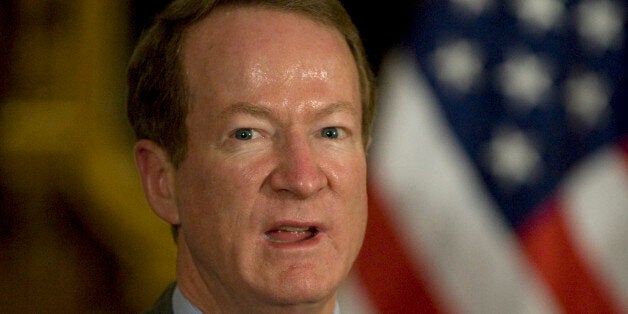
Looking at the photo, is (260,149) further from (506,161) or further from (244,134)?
(506,161)

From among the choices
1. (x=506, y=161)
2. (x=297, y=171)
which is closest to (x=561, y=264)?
(x=506, y=161)

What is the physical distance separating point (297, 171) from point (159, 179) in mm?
210

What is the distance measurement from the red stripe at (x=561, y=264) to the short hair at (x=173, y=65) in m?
0.83

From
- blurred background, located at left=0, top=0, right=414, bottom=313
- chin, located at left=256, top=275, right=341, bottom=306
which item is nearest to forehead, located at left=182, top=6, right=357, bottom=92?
chin, located at left=256, top=275, right=341, bottom=306

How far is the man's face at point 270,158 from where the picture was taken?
94 cm

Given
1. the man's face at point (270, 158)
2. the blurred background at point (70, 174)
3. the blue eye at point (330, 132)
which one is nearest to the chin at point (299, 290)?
the man's face at point (270, 158)

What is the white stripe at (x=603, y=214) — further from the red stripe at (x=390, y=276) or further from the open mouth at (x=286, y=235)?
the open mouth at (x=286, y=235)

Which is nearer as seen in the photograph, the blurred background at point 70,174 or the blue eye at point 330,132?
the blue eye at point 330,132

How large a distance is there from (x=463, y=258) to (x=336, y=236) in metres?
0.89

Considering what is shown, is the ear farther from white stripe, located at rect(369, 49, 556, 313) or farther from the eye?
white stripe, located at rect(369, 49, 556, 313)

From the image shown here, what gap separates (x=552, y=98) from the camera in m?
1.83

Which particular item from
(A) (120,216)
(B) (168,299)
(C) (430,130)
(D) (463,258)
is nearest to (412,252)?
(D) (463,258)

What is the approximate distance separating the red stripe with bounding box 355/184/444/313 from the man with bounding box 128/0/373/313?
81cm

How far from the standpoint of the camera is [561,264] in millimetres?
1837
